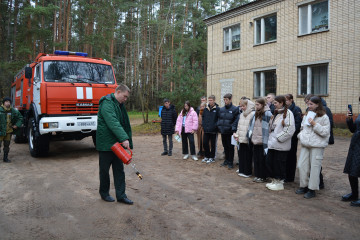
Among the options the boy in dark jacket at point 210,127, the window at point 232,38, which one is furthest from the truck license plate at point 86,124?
the window at point 232,38

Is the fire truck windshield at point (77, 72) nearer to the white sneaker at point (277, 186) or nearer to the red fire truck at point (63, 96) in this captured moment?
the red fire truck at point (63, 96)

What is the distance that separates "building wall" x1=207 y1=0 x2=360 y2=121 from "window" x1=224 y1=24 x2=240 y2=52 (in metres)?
0.33

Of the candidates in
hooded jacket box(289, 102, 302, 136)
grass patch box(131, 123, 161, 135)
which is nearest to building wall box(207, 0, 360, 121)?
grass patch box(131, 123, 161, 135)

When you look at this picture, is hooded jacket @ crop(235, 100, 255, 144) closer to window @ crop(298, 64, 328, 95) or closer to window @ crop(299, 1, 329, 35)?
window @ crop(298, 64, 328, 95)

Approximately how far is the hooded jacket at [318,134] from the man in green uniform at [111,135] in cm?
319

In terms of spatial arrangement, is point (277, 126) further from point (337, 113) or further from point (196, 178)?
point (337, 113)

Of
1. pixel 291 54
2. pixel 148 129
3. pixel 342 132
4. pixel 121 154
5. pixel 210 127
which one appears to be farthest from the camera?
pixel 148 129

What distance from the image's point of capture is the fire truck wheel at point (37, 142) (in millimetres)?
8438

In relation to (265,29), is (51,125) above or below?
below

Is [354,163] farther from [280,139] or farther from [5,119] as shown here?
[5,119]

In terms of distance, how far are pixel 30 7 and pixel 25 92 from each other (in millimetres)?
13648

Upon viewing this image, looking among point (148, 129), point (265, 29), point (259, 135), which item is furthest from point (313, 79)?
point (259, 135)

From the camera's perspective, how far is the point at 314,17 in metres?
14.0

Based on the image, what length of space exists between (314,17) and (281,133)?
36.2ft
